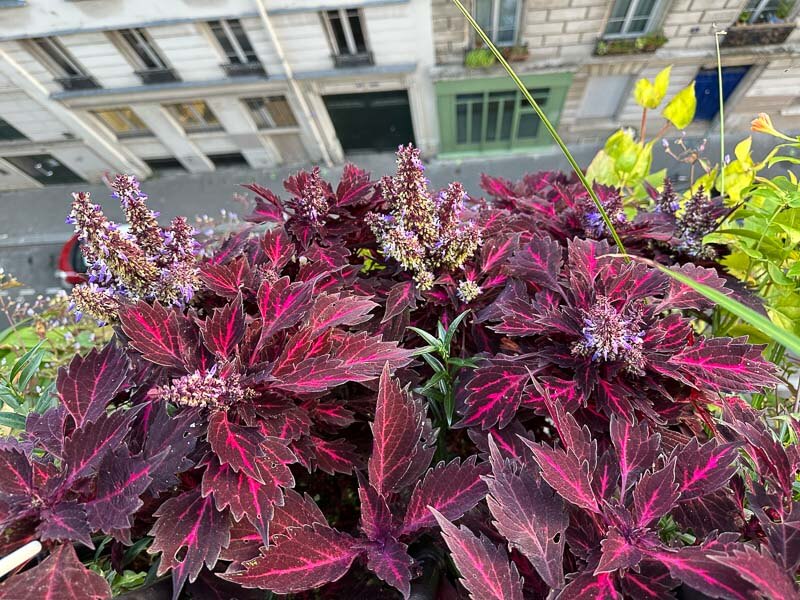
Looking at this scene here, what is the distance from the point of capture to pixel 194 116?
237 inches

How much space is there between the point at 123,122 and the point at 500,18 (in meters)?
5.09

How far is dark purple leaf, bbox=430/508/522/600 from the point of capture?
552 mm

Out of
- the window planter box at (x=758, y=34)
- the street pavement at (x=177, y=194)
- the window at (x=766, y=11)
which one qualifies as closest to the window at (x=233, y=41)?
the street pavement at (x=177, y=194)

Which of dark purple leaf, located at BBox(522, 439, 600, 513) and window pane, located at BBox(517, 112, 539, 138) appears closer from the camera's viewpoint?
dark purple leaf, located at BBox(522, 439, 600, 513)

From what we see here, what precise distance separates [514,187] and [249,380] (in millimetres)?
1096

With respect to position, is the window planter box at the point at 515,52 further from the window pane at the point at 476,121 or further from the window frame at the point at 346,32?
the window frame at the point at 346,32

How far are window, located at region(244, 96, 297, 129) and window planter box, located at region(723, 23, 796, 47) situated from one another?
4.89 metres

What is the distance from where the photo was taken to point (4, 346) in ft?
4.81

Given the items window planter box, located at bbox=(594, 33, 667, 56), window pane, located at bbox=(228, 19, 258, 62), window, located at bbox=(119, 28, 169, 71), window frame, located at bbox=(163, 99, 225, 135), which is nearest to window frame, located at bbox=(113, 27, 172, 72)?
window, located at bbox=(119, 28, 169, 71)

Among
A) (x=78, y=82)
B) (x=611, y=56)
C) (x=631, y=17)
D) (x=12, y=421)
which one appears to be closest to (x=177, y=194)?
(x=78, y=82)

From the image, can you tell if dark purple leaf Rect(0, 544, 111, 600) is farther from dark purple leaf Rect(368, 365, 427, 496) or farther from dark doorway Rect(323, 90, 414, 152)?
dark doorway Rect(323, 90, 414, 152)

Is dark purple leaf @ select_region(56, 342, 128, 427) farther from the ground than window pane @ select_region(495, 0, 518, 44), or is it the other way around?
dark purple leaf @ select_region(56, 342, 128, 427)

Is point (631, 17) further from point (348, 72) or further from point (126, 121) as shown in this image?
point (126, 121)

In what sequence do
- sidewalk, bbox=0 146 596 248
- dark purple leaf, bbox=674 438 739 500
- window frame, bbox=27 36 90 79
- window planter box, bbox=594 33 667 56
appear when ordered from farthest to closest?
sidewalk, bbox=0 146 596 248 → window frame, bbox=27 36 90 79 → window planter box, bbox=594 33 667 56 → dark purple leaf, bbox=674 438 739 500
